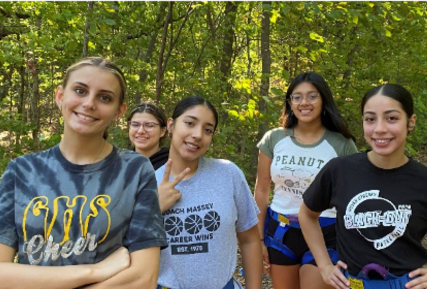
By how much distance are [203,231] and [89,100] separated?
859 mm

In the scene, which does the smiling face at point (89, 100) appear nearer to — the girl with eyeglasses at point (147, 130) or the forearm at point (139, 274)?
the forearm at point (139, 274)

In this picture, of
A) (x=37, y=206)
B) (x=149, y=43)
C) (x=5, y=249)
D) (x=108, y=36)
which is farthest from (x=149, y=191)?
(x=149, y=43)

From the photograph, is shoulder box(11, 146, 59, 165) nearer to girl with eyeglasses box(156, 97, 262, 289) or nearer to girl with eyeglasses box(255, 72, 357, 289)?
girl with eyeglasses box(156, 97, 262, 289)

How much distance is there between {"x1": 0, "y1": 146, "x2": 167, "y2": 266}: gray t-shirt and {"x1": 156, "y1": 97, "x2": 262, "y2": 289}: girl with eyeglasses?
0.40 meters

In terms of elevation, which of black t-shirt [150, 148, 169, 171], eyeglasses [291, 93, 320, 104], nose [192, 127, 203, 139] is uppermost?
eyeglasses [291, 93, 320, 104]

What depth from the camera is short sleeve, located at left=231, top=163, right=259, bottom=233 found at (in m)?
2.12

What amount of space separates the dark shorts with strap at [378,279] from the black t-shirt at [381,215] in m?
0.03

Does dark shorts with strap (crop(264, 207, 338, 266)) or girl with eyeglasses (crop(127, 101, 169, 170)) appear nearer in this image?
dark shorts with strap (crop(264, 207, 338, 266))

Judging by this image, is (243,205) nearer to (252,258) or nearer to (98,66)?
(252,258)

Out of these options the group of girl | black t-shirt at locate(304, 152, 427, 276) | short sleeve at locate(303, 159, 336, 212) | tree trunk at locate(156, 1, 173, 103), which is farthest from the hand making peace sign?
tree trunk at locate(156, 1, 173, 103)

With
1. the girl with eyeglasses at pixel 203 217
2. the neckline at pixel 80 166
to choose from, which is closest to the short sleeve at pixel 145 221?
the neckline at pixel 80 166

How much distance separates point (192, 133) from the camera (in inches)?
85.9

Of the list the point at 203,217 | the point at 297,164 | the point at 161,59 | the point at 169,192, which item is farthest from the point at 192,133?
the point at 161,59

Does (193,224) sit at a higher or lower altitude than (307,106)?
lower
